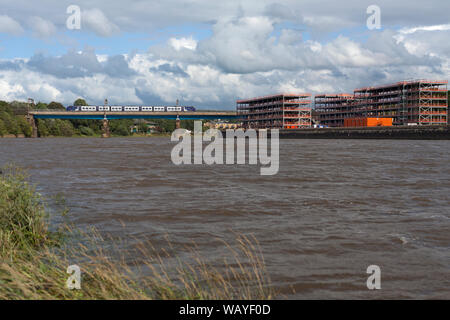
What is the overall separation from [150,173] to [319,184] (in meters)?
11.4

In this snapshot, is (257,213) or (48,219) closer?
(48,219)

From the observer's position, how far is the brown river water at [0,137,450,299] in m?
9.17

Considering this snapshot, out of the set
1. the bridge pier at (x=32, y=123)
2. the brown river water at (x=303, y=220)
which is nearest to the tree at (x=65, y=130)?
the bridge pier at (x=32, y=123)

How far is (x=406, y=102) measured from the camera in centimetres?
14950

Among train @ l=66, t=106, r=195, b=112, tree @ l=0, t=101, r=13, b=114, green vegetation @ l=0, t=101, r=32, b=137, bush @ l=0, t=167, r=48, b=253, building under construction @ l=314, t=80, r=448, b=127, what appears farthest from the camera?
train @ l=66, t=106, r=195, b=112

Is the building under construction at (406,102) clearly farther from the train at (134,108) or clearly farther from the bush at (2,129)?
the bush at (2,129)

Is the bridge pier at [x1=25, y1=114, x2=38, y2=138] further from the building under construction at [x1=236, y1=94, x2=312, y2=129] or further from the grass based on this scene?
the grass

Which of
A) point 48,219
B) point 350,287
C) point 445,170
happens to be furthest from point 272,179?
point 350,287

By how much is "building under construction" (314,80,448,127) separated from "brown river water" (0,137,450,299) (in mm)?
128149

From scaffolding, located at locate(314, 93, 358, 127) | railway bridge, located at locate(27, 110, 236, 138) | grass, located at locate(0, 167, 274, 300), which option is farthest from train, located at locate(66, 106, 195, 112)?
grass, located at locate(0, 167, 274, 300)

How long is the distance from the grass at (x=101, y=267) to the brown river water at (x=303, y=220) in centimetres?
55

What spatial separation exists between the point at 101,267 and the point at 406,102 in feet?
510

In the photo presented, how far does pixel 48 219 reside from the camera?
13609 mm

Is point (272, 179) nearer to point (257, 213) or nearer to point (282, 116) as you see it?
point (257, 213)
